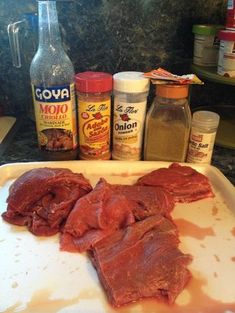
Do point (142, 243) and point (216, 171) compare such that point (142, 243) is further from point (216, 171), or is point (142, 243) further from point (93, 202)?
point (216, 171)

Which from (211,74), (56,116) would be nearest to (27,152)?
(56,116)

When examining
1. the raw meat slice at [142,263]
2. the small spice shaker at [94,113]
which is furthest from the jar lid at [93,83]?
the raw meat slice at [142,263]

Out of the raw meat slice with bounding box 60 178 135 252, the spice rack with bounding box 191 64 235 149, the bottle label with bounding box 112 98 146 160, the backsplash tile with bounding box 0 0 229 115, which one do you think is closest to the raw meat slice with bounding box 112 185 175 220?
the raw meat slice with bounding box 60 178 135 252

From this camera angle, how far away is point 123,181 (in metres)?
0.83

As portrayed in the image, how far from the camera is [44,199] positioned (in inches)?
27.6

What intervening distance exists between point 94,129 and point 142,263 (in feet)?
1.23

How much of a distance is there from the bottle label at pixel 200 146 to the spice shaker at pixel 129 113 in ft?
0.43

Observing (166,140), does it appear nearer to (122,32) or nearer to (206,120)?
(206,120)

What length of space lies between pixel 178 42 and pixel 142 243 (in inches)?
26.2

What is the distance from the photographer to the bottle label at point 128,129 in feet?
2.70

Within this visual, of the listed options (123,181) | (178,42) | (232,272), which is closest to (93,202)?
(123,181)

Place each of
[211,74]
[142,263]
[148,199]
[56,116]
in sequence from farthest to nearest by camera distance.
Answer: [211,74], [56,116], [148,199], [142,263]

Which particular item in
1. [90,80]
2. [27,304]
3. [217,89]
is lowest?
[27,304]

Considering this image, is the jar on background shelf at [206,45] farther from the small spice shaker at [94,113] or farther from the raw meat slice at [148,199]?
the raw meat slice at [148,199]
